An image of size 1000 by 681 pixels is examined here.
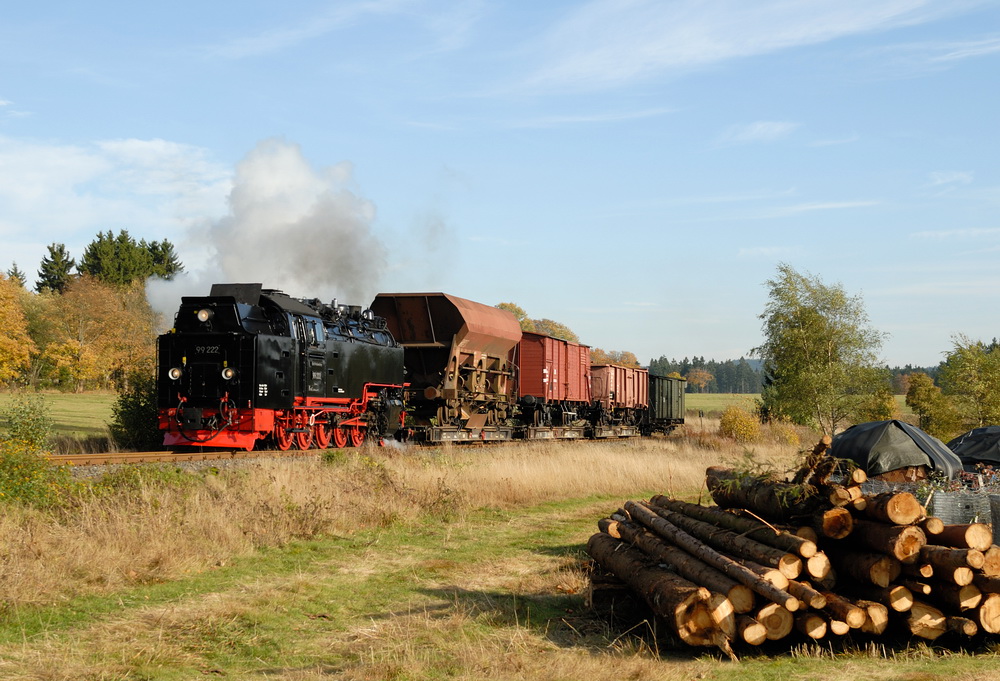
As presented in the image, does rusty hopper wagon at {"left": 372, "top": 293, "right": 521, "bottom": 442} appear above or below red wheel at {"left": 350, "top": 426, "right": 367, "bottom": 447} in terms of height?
above

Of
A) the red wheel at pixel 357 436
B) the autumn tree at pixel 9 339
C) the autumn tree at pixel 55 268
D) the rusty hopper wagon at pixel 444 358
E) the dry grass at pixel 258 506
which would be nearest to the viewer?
the dry grass at pixel 258 506

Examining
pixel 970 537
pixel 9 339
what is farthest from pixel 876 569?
pixel 9 339

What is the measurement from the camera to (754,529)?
338 inches

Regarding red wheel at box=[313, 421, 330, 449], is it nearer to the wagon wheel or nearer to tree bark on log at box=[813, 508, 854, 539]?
the wagon wheel

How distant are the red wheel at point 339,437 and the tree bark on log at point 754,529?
13973mm

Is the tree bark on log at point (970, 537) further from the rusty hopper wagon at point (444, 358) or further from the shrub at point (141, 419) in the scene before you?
the shrub at point (141, 419)

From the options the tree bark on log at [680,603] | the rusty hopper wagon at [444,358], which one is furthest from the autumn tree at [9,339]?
the tree bark on log at [680,603]

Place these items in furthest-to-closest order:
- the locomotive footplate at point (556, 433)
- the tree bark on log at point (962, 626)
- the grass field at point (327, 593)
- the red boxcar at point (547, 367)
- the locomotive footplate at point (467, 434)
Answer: the red boxcar at point (547, 367)
the locomotive footplate at point (556, 433)
the locomotive footplate at point (467, 434)
the tree bark on log at point (962, 626)
the grass field at point (327, 593)

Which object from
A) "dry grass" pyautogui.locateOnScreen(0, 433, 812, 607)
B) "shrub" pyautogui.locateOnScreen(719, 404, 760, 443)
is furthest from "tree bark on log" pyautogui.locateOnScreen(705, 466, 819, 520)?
"shrub" pyautogui.locateOnScreen(719, 404, 760, 443)

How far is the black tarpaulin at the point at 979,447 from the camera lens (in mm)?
17250

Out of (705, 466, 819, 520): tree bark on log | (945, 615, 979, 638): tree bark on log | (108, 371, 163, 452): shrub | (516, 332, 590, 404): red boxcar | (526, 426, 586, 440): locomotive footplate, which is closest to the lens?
(945, 615, 979, 638): tree bark on log

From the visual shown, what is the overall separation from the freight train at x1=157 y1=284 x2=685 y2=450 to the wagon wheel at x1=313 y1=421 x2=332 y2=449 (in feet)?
0.12

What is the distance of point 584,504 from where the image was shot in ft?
56.8

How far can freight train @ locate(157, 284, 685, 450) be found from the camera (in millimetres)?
19688
